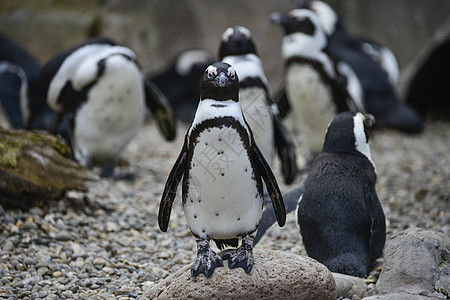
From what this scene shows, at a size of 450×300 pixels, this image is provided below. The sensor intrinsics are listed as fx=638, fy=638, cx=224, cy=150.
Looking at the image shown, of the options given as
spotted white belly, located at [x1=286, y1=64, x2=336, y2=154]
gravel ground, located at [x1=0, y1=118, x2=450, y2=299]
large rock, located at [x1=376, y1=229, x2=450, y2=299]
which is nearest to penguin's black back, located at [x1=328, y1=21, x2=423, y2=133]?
gravel ground, located at [x1=0, y1=118, x2=450, y2=299]

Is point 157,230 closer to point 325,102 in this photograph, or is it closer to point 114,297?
point 114,297

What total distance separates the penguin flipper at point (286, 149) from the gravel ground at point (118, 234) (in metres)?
0.43

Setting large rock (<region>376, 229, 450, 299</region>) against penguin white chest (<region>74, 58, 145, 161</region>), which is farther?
penguin white chest (<region>74, 58, 145, 161</region>)

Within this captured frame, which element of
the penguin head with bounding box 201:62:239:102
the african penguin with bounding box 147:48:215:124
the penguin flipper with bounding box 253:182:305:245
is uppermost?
the penguin head with bounding box 201:62:239:102

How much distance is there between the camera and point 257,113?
174 inches

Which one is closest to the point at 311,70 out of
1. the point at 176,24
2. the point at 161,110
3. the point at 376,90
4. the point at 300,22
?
the point at 300,22

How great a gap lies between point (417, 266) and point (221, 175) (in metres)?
1.04

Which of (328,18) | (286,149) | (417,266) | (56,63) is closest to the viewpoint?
(417,266)

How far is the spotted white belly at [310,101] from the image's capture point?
18.6ft

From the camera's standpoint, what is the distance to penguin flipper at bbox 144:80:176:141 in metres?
5.73

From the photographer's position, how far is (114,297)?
301cm

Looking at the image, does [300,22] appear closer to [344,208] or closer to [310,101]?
[310,101]

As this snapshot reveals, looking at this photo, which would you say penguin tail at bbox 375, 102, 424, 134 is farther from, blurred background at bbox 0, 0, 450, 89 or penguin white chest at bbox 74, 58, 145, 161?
penguin white chest at bbox 74, 58, 145, 161

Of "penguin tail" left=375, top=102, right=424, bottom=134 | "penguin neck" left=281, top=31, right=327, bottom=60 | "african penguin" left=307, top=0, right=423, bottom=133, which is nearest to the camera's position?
"penguin neck" left=281, top=31, right=327, bottom=60
